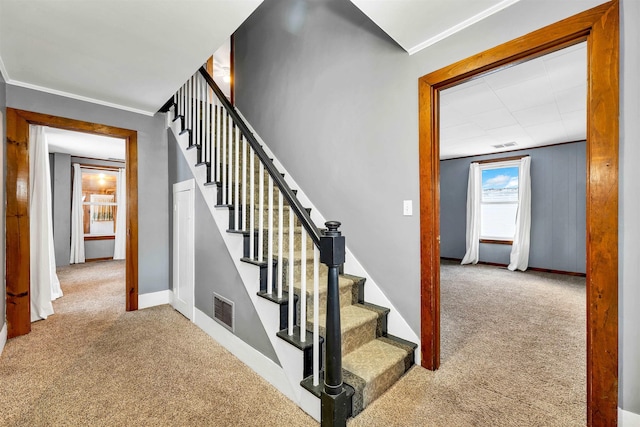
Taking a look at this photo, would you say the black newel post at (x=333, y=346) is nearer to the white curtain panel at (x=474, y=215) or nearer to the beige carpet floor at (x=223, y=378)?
the beige carpet floor at (x=223, y=378)

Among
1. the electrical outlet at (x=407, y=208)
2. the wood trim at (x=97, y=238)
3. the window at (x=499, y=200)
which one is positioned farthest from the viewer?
the wood trim at (x=97, y=238)

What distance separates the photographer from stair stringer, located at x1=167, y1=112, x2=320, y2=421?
1.64 metres

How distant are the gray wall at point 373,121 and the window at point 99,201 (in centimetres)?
557

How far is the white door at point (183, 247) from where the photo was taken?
2957mm

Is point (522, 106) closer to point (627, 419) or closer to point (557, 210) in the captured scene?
point (557, 210)

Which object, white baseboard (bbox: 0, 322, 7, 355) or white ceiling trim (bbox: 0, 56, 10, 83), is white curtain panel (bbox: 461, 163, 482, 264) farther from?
white ceiling trim (bbox: 0, 56, 10, 83)

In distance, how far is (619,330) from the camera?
1330mm

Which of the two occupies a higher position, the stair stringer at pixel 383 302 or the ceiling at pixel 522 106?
the ceiling at pixel 522 106

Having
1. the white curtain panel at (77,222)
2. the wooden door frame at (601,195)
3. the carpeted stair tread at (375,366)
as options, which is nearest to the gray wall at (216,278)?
the carpeted stair tread at (375,366)

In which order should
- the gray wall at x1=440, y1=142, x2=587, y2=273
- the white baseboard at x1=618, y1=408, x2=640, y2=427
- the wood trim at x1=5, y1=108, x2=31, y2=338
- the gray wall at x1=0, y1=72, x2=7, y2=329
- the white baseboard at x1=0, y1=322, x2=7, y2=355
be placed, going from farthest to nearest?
the gray wall at x1=440, y1=142, x2=587, y2=273, the wood trim at x1=5, y1=108, x2=31, y2=338, the gray wall at x1=0, y1=72, x2=7, y2=329, the white baseboard at x1=0, y1=322, x2=7, y2=355, the white baseboard at x1=618, y1=408, x2=640, y2=427

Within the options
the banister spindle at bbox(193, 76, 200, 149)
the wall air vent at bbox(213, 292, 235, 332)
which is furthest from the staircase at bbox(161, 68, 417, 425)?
the wall air vent at bbox(213, 292, 235, 332)

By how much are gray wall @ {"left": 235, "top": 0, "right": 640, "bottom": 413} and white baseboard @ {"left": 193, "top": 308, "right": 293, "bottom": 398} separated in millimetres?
958

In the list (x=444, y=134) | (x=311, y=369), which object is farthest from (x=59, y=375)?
(x=444, y=134)

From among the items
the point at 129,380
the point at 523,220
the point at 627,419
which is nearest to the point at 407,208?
the point at 627,419
